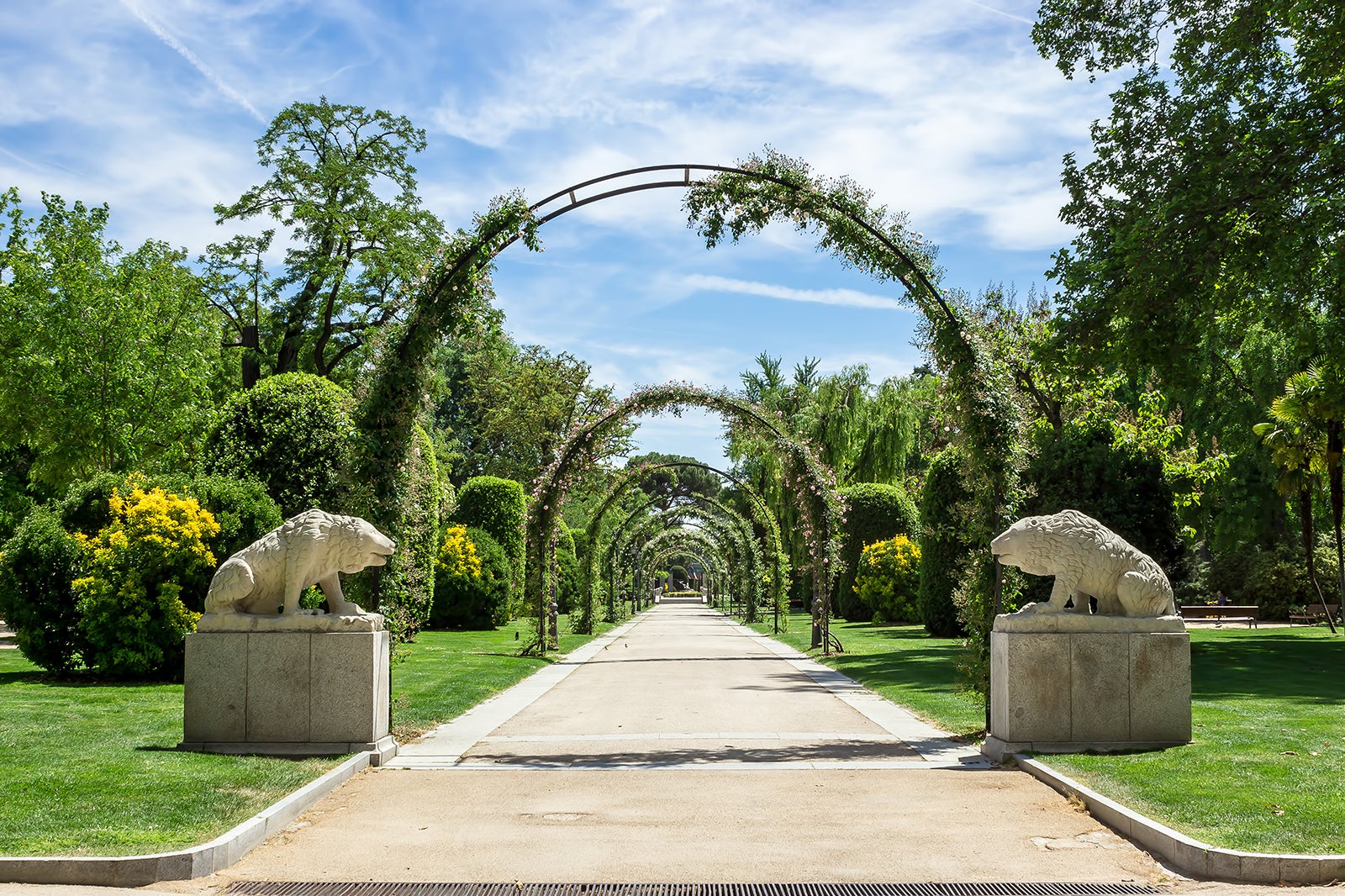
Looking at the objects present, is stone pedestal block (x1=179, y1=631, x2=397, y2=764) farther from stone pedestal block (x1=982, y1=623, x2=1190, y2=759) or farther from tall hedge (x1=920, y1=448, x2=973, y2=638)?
tall hedge (x1=920, y1=448, x2=973, y2=638)

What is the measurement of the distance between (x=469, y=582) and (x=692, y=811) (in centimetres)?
2426

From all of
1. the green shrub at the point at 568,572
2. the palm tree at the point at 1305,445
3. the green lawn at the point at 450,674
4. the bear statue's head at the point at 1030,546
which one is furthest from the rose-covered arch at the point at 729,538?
the bear statue's head at the point at 1030,546

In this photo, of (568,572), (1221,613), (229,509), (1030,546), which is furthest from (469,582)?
(1030,546)

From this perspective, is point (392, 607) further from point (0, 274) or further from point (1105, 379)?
point (0, 274)

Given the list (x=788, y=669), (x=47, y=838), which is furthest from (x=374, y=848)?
(x=788, y=669)

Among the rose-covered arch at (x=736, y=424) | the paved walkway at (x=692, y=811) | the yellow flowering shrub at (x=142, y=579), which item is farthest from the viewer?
A: the rose-covered arch at (x=736, y=424)

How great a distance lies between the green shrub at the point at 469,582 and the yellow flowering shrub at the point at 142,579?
15.1 meters

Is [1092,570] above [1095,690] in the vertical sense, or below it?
above

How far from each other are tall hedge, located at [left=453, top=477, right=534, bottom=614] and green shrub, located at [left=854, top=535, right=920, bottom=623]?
1047 cm

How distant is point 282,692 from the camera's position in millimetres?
9242

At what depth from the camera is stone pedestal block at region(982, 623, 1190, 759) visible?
30.3 feet

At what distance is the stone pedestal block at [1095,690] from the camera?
9.23 meters

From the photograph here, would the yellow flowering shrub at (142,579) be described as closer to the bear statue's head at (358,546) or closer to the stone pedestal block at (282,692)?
the stone pedestal block at (282,692)

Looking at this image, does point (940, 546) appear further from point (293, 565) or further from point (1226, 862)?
point (1226, 862)
